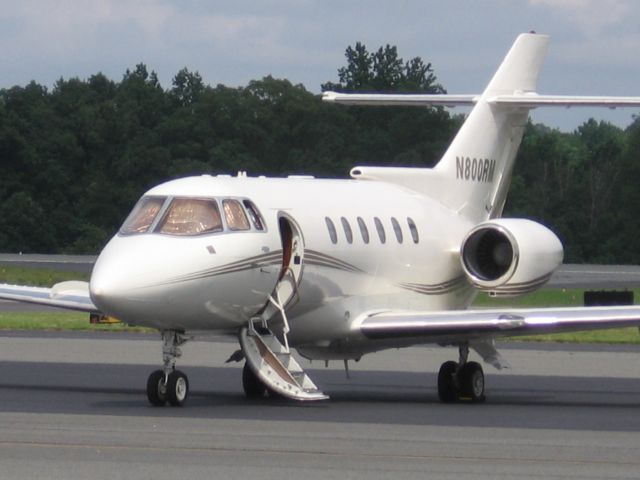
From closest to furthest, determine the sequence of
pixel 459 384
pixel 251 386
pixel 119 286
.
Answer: pixel 119 286, pixel 251 386, pixel 459 384

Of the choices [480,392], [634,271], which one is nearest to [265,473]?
[480,392]

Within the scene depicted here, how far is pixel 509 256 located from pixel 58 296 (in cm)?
626

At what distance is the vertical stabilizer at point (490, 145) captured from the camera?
1017 inches

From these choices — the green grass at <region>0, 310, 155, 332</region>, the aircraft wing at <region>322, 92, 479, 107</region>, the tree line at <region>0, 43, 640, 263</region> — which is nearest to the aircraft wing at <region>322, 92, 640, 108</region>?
the aircraft wing at <region>322, 92, 479, 107</region>

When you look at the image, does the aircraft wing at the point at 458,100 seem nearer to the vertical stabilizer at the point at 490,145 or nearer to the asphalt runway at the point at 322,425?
the vertical stabilizer at the point at 490,145

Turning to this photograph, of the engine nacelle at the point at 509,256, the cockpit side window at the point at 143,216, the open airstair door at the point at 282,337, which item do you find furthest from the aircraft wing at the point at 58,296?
the engine nacelle at the point at 509,256

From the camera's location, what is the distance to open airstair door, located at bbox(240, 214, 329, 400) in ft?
66.8

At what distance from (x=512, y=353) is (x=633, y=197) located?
56.2 m

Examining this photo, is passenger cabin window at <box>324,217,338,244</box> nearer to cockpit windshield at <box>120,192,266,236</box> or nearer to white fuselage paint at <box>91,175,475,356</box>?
white fuselage paint at <box>91,175,475,356</box>

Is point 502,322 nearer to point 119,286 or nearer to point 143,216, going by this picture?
point 143,216

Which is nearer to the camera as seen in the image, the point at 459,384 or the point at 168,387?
the point at 168,387

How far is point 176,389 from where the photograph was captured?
64.1 feet

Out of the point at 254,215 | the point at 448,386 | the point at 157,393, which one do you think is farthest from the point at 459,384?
the point at 157,393

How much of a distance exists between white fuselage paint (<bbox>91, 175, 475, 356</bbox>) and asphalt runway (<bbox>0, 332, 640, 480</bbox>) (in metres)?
1.12
